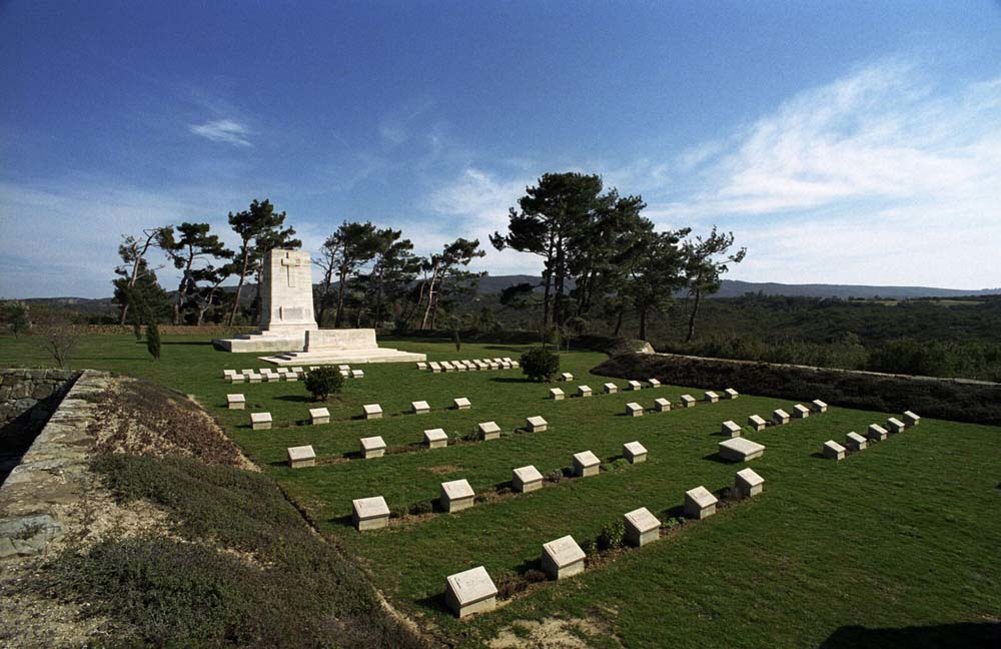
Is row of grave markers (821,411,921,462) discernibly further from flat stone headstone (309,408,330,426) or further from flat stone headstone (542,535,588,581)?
flat stone headstone (309,408,330,426)

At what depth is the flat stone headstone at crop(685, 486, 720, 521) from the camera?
6.06 meters

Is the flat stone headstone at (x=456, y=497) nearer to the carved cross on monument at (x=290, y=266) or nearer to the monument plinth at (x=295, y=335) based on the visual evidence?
the monument plinth at (x=295, y=335)

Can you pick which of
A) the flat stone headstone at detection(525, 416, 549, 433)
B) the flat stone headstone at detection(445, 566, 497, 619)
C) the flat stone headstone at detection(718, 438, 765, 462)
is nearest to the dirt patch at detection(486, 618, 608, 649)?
the flat stone headstone at detection(445, 566, 497, 619)

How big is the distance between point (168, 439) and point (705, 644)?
739cm

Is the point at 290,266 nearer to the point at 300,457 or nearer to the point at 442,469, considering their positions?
the point at 300,457

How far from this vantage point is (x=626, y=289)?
3030 centimetres

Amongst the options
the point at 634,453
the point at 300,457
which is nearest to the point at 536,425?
the point at 634,453

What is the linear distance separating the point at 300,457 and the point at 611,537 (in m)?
4.90

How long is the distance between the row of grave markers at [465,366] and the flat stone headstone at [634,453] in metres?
11.4

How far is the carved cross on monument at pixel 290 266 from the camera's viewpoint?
2538 centimetres

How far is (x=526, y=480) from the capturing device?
675cm

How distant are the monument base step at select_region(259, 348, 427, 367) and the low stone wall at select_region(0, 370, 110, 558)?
13.0m

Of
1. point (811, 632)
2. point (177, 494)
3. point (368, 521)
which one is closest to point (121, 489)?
point (177, 494)

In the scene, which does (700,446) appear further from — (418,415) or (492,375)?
(492,375)
